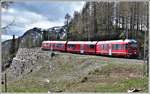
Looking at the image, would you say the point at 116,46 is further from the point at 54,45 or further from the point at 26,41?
the point at 26,41

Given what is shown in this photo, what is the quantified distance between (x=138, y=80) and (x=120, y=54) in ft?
1.36

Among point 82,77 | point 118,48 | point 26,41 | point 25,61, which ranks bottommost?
point 82,77

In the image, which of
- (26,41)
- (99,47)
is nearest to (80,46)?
(99,47)

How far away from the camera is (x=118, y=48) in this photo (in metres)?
6.03

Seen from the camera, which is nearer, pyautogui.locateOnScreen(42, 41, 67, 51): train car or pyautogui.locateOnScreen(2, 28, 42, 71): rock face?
pyautogui.locateOnScreen(2, 28, 42, 71): rock face

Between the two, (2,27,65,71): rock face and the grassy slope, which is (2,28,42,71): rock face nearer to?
(2,27,65,71): rock face

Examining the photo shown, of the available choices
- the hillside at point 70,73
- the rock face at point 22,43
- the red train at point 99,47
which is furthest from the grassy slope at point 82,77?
the rock face at point 22,43

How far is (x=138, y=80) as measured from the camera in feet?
19.0

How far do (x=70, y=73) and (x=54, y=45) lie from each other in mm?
365

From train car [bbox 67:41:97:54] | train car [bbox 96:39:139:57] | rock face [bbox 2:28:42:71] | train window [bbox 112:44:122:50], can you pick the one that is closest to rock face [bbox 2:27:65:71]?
rock face [bbox 2:28:42:71]

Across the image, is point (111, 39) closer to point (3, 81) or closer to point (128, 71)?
point (128, 71)

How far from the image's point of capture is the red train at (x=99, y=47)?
5.82 metres

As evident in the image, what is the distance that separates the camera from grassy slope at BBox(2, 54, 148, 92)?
5758mm

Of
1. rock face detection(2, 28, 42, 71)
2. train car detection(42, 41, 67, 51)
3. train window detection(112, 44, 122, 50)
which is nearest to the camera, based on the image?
rock face detection(2, 28, 42, 71)
